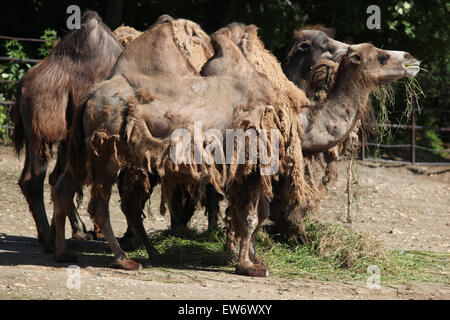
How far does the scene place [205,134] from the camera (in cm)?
547

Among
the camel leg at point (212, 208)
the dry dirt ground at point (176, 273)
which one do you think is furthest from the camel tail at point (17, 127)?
the camel leg at point (212, 208)

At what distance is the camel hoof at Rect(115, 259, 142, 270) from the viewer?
18.5ft

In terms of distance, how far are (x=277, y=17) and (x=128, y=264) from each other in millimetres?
8407

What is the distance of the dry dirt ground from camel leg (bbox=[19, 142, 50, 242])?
0.78 ft

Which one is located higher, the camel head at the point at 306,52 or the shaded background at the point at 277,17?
the shaded background at the point at 277,17

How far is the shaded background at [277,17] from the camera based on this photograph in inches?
518

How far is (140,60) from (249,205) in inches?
56.4

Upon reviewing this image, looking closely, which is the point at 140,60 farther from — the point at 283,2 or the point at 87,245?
the point at 283,2

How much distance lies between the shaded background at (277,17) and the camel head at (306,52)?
5244 millimetres

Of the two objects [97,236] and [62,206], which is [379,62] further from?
[97,236]

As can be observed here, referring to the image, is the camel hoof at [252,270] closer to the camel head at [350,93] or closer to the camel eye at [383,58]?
the camel head at [350,93]

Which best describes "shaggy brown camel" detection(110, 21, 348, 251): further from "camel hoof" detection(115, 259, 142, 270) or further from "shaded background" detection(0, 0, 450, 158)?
"shaded background" detection(0, 0, 450, 158)

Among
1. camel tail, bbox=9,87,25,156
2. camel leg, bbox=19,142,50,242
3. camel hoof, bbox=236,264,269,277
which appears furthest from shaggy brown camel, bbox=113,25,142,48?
camel hoof, bbox=236,264,269,277

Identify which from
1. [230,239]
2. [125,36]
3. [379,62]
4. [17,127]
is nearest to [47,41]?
[125,36]
